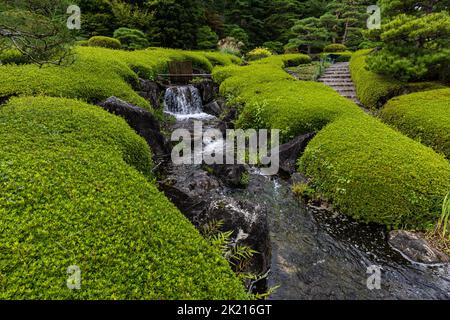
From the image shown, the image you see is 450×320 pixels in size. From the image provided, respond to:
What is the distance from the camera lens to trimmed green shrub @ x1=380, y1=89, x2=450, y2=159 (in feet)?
33.1

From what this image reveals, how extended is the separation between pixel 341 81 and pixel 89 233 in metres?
20.8

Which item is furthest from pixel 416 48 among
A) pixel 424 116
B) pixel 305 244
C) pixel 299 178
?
pixel 305 244

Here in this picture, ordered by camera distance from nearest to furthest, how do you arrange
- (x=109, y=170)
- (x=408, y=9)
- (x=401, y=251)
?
(x=109, y=170) < (x=401, y=251) < (x=408, y=9)

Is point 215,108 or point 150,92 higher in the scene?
point 150,92

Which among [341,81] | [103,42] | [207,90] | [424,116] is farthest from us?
[103,42]

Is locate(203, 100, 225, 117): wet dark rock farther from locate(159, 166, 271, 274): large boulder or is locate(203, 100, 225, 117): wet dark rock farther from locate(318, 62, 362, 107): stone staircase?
locate(159, 166, 271, 274): large boulder

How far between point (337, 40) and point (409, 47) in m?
28.1

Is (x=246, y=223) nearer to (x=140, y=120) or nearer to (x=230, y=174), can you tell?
(x=230, y=174)

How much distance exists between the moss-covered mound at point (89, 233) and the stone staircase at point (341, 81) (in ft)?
50.3

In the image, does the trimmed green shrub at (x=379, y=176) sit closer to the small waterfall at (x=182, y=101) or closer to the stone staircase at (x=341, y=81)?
the stone staircase at (x=341, y=81)

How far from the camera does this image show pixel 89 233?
3.66m

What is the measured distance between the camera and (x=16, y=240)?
3.31 meters
